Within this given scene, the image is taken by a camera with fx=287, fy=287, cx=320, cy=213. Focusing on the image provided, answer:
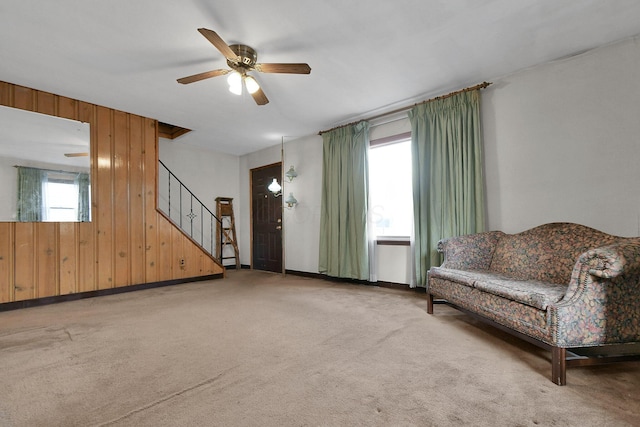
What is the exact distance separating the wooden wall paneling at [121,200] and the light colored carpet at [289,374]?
44.3 inches

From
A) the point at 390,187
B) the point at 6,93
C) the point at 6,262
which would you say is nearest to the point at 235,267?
the point at 6,262

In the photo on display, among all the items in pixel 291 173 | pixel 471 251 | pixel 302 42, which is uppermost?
pixel 302 42

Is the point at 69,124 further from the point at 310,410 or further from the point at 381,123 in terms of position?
the point at 310,410

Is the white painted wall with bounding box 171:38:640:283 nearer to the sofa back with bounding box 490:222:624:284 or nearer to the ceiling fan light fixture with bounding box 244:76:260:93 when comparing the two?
the sofa back with bounding box 490:222:624:284

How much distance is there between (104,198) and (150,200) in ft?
1.89

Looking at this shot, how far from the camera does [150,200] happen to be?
4.37 metres

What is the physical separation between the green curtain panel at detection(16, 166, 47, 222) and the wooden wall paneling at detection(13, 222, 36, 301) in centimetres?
11

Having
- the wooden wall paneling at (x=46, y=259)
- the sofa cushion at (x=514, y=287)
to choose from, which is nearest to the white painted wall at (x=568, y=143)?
the sofa cushion at (x=514, y=287)

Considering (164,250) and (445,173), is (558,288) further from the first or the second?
(164,250)

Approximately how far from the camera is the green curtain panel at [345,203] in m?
4.30

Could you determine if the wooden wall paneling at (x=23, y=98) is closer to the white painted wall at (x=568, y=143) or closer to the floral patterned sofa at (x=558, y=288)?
the floral patterned sofa at (x=558, y=288)

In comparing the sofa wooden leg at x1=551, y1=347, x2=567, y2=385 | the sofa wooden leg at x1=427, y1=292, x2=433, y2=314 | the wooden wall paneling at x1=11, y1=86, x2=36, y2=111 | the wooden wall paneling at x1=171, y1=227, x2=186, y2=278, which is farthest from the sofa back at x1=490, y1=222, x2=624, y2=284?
the wooden wall paneling at x1=11, y1=86, x2=36, y2=111

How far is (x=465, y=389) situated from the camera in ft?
5.12

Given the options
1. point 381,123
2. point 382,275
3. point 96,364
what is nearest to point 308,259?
point 382,275
